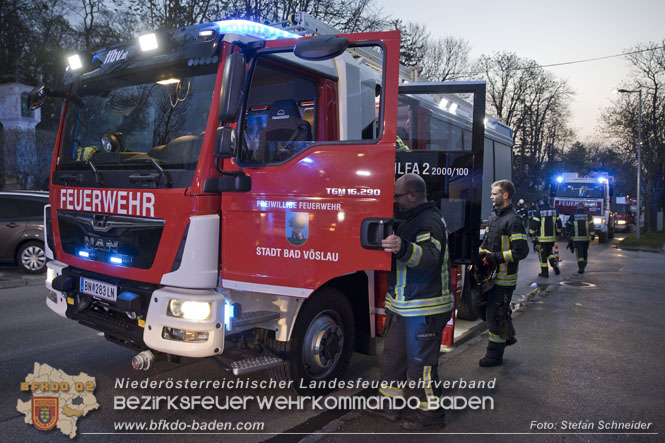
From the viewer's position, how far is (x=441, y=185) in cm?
511

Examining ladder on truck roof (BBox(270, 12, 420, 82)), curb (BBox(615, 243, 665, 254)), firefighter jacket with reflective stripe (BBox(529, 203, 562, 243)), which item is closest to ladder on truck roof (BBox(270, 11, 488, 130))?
ladder on truck roof (BBox(270, 12, 420, 82))

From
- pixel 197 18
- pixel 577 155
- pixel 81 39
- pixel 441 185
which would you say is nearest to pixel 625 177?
pixel 577 155

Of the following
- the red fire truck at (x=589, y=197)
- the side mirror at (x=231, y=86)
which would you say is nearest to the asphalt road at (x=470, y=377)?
the side mirror at (x=231, y=86)

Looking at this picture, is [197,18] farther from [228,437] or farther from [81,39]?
[228,437]

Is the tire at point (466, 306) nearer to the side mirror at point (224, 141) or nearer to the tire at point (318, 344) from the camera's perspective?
the tire at point (318, 344)

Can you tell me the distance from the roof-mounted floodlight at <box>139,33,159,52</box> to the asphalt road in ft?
8.86

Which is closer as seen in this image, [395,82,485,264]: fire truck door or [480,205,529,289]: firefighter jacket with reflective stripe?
[480,205,529,289]: firefighter jacket with reflective stripe

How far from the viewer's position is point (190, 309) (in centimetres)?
339

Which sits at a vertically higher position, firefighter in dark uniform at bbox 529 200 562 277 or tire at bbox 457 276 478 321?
firefighter in dark uniform at bbox 529 200 562 277

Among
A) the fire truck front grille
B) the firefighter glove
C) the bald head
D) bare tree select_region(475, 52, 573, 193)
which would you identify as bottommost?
the firefighter glove

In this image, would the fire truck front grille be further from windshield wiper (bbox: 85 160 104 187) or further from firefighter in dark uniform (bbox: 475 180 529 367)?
firefighter in dark uniform (bbox: 475 180 529 367)

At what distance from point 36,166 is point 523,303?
16992 mm

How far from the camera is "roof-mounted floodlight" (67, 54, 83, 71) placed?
14.6 ft

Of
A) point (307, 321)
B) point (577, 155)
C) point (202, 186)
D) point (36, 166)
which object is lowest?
point (307, 321)
